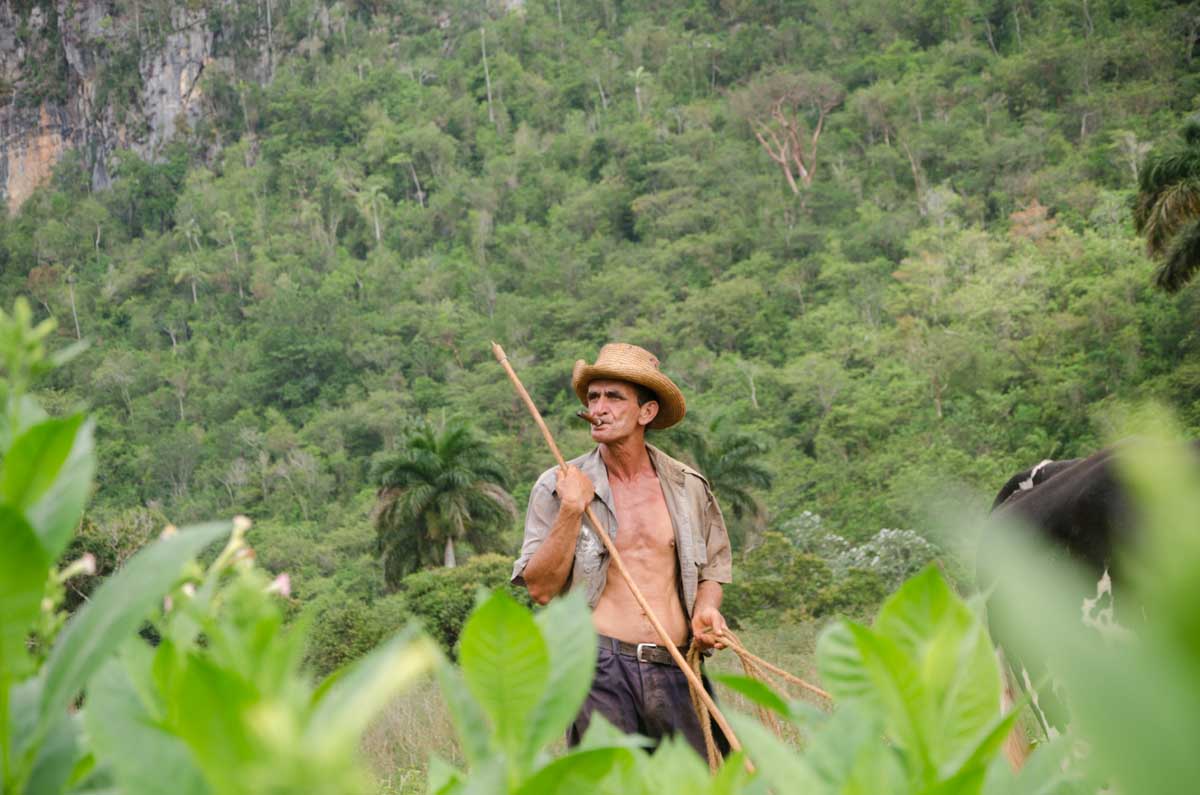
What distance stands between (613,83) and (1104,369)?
1918 inches

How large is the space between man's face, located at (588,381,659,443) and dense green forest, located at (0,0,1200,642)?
62.6 ft

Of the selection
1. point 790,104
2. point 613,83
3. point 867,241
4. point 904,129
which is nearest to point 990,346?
point 867,241

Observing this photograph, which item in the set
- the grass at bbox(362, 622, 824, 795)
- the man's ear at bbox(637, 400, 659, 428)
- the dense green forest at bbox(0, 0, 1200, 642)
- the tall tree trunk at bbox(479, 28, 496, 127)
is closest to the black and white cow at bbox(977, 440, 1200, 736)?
the man's ear at bbox(637, 400, 659, 428)

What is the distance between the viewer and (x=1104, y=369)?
30.4m

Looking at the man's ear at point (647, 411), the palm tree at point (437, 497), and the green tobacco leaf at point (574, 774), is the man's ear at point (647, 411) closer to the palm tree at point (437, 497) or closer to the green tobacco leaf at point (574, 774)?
the green tobacco leaf at point (574, 774)

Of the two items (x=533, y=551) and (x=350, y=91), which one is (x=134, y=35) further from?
(x=533, y=551)

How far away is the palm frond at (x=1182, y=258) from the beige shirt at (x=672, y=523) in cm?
1332

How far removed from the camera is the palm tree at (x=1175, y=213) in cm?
1563

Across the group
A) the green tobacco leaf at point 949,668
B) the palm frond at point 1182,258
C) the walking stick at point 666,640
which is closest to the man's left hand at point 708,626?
the walking stick at point 666,640

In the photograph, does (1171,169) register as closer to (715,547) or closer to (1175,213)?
(1175,213)

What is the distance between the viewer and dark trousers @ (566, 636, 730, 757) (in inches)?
150

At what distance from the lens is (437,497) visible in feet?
94.3

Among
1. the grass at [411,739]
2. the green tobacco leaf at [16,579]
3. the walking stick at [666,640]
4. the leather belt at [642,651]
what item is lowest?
the grass at [411,739]

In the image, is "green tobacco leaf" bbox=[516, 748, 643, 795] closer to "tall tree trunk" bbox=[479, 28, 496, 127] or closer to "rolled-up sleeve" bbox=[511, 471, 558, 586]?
"rolled-up sleeve" bbox=[511, 471, 558, 586]
